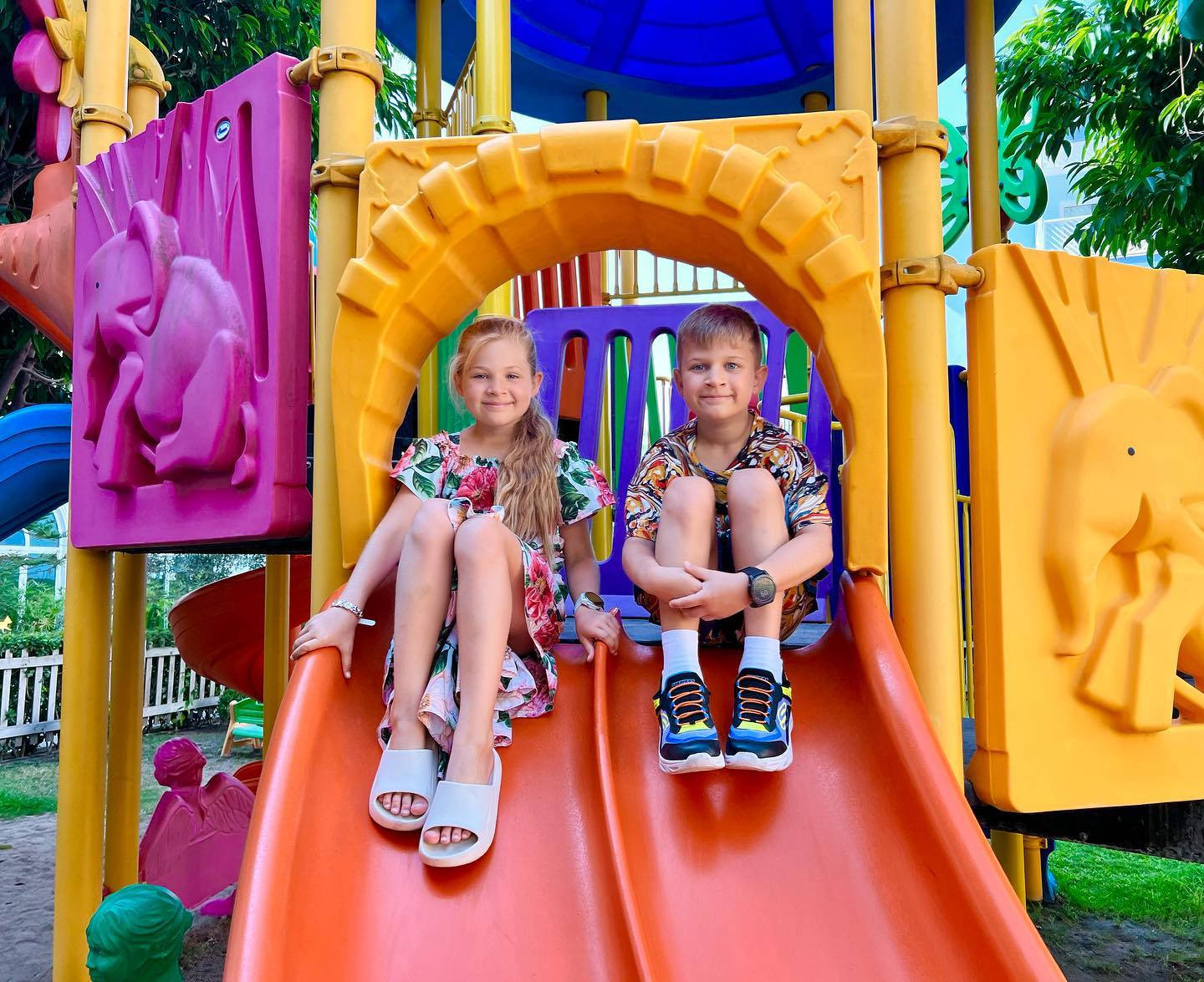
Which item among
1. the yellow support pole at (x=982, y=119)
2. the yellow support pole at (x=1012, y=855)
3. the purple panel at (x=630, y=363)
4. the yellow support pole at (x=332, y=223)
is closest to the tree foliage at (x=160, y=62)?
the purple panel at (x=630, y=363)

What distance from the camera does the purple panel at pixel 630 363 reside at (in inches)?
119

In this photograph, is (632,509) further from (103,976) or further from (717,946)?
(103,976)

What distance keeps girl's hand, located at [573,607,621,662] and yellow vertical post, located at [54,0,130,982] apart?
172cm

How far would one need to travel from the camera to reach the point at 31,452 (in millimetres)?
3277

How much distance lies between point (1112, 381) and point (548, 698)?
1346 mm

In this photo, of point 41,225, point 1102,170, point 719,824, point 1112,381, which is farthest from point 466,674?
point 1102,170

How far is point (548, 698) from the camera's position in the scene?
6.04ft

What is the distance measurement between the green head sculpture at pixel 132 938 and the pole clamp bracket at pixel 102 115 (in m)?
2.28

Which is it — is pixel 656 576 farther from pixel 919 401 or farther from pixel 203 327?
pixel 203 327

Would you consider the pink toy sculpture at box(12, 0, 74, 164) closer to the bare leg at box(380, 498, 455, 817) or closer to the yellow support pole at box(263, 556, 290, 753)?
the yellow support pole at box(263, 556, 290, 753)

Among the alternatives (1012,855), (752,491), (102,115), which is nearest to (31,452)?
(102,115)

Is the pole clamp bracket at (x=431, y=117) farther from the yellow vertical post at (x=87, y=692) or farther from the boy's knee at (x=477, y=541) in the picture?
the boy's knee at (x=477, y=541)

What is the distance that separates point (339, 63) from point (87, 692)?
1.95m

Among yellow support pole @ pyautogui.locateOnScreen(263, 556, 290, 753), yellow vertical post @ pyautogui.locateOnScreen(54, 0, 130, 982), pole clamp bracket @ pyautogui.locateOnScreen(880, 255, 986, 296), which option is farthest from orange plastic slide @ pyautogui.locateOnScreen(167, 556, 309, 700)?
pole clamp bracket @ pyautogui.locateOnScreen(880, 255, 986, 296)
